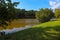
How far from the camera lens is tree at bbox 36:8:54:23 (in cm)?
3102

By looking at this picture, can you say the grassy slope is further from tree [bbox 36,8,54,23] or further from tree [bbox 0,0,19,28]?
tree [bbox 36,8,54,23]

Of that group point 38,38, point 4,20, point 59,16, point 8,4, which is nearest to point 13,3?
point 8,4

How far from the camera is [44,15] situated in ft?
103

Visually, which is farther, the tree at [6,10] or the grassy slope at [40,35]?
the tree at [6,10]

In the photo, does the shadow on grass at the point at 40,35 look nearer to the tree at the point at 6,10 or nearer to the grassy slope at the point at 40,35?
the grassy slope at the point at 40,35

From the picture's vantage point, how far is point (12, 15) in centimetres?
1296

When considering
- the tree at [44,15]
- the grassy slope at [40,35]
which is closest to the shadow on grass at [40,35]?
the grassy slope at [40,35]

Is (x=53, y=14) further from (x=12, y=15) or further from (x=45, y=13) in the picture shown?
(x=12, y=15)

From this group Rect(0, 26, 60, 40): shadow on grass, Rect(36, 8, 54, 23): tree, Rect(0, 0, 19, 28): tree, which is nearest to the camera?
Rect(0, 26, 60, 40): shadow on grass

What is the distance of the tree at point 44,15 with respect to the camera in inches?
1221

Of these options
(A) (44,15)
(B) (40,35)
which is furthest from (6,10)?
(A) (44,15)

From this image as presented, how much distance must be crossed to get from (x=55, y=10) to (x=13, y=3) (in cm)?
2304

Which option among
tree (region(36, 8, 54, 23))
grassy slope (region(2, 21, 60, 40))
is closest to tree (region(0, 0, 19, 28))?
grassy slope (region(2, 21, 60, 40))

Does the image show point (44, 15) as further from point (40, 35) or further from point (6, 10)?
point (40, 35)
